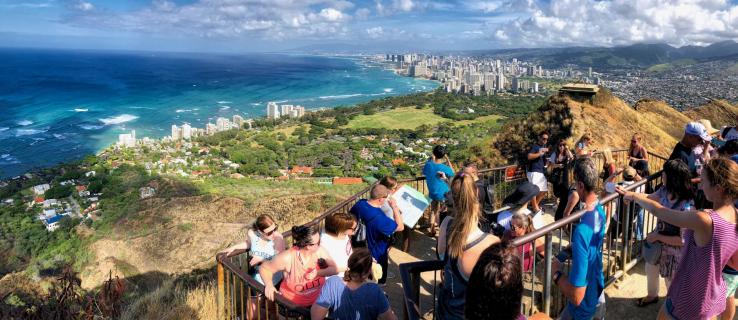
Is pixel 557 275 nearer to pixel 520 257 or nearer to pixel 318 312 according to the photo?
pixel 520 257

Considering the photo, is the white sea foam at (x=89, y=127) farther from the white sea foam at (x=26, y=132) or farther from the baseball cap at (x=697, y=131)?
the baseball cap at (x=697, y=131)

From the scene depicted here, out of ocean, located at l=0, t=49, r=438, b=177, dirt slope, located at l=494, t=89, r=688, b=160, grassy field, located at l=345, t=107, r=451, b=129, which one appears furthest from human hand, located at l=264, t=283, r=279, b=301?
grassy field, located at l=345, t=107, r=451, b=129

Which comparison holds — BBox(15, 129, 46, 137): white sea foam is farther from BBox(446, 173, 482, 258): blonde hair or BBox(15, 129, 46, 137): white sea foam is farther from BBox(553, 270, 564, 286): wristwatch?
BBox(553, 270, 564, 286): wristwatch

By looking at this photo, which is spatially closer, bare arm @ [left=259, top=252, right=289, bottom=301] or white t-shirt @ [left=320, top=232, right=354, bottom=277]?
bare arm @ [left=259, top=252, right=289, bottom=301]

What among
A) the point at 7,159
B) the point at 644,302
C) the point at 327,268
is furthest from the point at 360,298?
the point at 7,159

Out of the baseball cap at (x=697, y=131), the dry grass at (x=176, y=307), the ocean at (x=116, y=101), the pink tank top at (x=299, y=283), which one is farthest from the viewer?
the ocean at (x=116, y=101)

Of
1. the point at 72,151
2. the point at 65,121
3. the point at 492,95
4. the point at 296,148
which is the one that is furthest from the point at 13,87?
the point at 492,95

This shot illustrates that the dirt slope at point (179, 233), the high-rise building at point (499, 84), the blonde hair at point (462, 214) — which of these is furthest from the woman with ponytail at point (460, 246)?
the high-rise building at point (499, 84)
